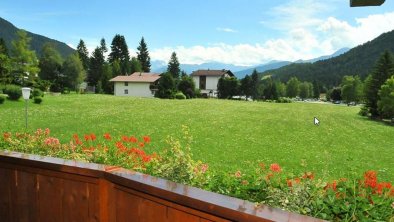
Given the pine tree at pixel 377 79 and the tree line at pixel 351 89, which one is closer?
the tree line at pixel 351 89

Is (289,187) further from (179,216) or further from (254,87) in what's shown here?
(254,87)

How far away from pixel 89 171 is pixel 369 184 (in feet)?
9.10

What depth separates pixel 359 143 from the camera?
20234 millimetres

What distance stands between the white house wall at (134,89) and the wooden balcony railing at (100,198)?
227ft

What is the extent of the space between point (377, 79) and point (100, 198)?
1950 inches

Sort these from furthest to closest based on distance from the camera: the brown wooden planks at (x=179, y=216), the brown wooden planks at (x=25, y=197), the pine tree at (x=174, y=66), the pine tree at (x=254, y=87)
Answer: the pine tree at (x=174, y=66) < the pine tree at (x=254, y=87) < the brown wooden planks at (x=25, y=197) < the brown wooden planks at (x=179, y=216)

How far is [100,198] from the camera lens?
8.89 ft

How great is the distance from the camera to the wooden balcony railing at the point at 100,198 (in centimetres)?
200

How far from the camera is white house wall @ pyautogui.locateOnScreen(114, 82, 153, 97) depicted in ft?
236

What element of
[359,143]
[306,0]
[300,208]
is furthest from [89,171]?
[359,143]

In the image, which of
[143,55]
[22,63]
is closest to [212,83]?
[143,55]

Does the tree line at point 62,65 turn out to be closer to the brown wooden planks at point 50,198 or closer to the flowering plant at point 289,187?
the flowering plant at point 289,187

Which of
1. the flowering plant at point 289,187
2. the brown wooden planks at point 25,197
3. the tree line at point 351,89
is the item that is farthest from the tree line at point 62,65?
the brown wooden planks at point 25,197

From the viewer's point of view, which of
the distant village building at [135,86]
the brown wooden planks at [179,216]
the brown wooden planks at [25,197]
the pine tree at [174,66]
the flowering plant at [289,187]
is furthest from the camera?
the pine tree at [174,66]
